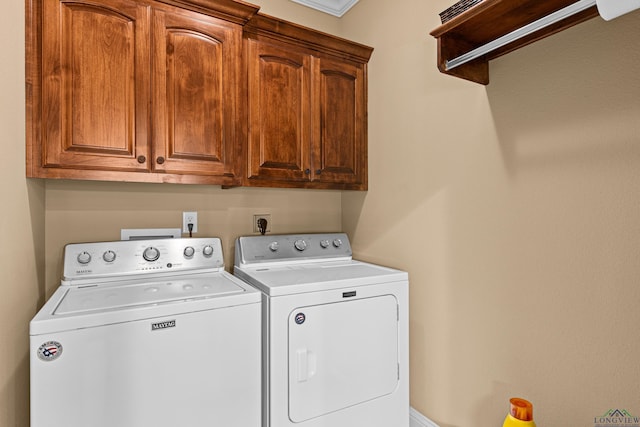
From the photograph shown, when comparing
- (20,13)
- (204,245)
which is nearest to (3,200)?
(20,13)

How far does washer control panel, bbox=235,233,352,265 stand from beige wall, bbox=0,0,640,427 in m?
0.18

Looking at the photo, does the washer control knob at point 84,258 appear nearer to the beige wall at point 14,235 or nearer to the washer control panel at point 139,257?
the washer control panel at point 139,257

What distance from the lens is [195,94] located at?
1.64 meters

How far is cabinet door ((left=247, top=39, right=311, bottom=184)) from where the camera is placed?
1.85 meters

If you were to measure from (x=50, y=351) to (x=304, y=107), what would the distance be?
1646 mm

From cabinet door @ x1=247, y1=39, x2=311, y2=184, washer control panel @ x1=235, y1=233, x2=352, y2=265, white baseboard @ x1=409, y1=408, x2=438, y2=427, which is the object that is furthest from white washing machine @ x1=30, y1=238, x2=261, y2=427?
white baseboard @ x1=409, y1=408, x2=438, y2=427

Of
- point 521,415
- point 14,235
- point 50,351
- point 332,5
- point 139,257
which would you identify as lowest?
point 521,415

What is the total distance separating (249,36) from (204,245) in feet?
3.94

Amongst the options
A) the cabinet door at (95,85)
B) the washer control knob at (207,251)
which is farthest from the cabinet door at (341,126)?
the cabinet door at (95,85)

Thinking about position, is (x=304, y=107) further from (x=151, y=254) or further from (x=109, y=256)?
(x=109, y=256)

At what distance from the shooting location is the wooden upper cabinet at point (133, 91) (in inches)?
53.3

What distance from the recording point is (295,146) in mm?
1979

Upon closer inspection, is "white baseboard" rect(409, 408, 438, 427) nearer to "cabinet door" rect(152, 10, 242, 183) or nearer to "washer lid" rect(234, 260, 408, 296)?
"washer lid" rect(234, 260, 408, 296)

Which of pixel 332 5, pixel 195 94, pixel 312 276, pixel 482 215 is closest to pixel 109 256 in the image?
pixel 195 94
